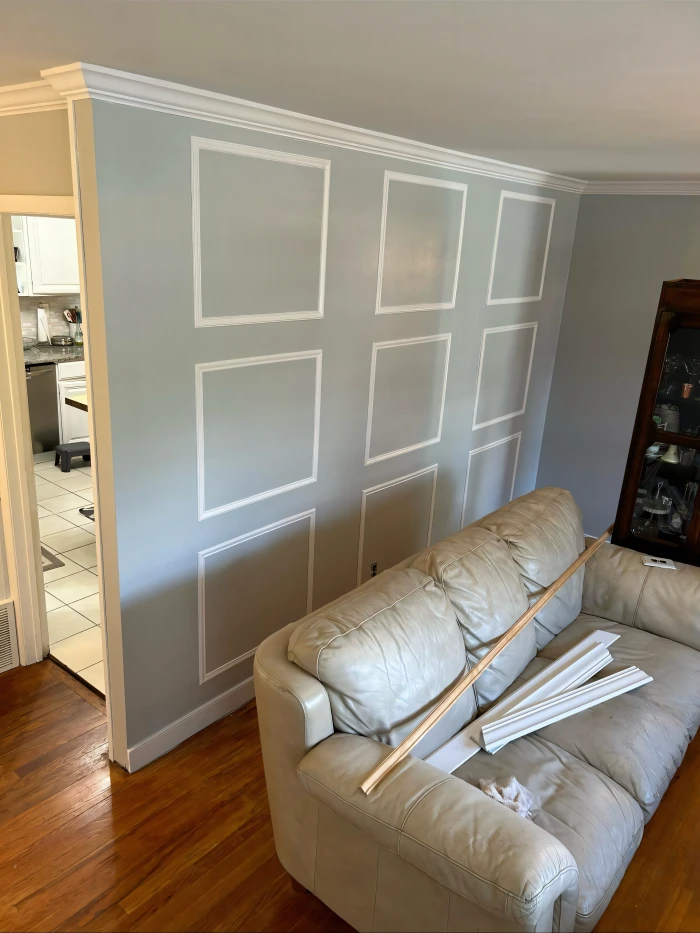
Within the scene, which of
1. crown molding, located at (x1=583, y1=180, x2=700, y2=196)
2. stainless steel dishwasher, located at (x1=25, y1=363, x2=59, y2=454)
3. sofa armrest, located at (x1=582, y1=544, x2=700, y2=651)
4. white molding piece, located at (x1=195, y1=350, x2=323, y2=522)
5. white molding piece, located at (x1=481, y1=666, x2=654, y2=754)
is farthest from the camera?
stainless steel dishwasher, located at (x1=25, y1=363, x2=59, y2=454)

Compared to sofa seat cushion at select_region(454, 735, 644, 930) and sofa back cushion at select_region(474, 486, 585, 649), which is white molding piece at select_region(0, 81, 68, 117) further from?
sofa seat cushion at select_region(454, 735, 644, 930)

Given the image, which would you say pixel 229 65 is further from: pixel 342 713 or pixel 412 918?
pixel 412 918

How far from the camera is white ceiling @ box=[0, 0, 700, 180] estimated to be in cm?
121

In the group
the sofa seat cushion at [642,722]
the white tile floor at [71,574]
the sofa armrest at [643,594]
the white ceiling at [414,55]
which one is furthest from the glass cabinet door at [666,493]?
the white tile floor at [71,574]

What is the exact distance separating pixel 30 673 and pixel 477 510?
8.58 ft

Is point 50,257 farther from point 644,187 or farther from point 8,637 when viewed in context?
point 644,187

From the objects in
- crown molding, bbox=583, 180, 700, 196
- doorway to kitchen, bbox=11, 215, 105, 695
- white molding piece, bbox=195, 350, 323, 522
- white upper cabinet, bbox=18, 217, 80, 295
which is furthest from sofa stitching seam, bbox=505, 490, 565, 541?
white upper cabinet, bbox=18, 217, 80, 295

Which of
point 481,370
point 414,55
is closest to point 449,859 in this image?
point 414,55

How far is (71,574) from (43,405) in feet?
7.18

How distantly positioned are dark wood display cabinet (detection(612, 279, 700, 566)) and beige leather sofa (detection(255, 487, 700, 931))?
0.76 metres

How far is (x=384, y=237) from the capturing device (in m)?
2.92

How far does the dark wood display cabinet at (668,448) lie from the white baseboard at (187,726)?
75.9 inches

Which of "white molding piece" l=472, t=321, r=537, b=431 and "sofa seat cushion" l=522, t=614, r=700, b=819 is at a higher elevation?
"white molding piece" l=472, t=321, r=537, b=431

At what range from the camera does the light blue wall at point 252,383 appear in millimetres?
2086
